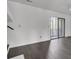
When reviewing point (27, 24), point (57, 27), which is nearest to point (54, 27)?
point (57, 27)

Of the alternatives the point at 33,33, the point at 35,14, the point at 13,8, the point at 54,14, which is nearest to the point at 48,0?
the point at 35,14

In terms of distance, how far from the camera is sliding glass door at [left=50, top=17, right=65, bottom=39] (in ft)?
23.8

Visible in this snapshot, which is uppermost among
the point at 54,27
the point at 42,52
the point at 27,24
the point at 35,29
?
the point at 27,24

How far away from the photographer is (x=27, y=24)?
520 cm

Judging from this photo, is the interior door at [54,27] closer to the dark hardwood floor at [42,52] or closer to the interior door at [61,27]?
the interior door at [61,27]

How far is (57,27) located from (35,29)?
2.87 metres

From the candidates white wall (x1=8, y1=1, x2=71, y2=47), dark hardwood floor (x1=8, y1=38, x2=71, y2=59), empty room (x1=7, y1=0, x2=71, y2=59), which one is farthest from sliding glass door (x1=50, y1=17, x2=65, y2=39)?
dark hardwood floor (x1=8, y1=38, x2=71, y2=59)

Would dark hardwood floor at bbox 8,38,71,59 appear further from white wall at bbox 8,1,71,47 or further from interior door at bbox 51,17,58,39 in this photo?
interior door at bbox 51,17,58,39

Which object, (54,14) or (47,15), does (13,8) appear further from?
(54,14)

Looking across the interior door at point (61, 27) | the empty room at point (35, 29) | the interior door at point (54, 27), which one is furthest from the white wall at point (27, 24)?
the interior door at point (61, 27)

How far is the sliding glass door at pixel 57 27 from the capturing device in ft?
23.8

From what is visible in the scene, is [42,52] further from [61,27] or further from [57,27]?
[61,27]

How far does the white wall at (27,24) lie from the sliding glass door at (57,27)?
787 mm

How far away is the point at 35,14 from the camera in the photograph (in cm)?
563
